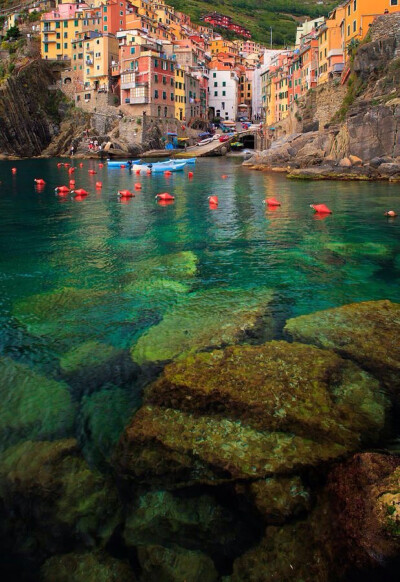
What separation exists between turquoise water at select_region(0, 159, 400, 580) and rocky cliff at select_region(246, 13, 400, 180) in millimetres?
14859

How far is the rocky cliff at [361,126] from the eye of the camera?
39.7m

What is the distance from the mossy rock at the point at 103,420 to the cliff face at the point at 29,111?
89.8 m

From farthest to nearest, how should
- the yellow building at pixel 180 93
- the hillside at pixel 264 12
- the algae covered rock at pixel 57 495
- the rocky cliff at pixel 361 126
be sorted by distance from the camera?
the hillside at pixel 264 12, the yellow building at pixel 180 93, the rocky cliff at pixel 361 126, the algae covered rock at pixel 57 495

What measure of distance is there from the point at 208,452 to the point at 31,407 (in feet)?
9.91

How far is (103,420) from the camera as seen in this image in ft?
21.8

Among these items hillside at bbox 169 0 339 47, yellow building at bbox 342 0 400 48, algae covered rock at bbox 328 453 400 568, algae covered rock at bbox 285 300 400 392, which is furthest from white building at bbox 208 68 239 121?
algae covered rock at bbox 328 453 400 568

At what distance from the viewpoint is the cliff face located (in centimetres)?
8531

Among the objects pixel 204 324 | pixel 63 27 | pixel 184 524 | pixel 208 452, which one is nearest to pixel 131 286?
pixel 204 324

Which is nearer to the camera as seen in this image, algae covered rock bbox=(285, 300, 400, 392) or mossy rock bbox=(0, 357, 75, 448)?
mossy rock bbox=(0, 357, 75, 448)

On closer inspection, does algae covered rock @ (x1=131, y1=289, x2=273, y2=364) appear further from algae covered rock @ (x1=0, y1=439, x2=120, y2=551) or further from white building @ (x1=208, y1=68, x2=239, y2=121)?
white building @ (x1=208, y1=68, x2=239, y2=121)

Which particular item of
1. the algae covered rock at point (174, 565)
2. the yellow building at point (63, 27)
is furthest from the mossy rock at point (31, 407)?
the yellow building at point (63, 27)

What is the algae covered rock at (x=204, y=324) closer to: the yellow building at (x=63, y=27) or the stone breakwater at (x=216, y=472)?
the stone breakwater at (x=216, y=472)

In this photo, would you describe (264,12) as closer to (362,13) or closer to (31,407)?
(362,13)

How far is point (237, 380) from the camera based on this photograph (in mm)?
6883
